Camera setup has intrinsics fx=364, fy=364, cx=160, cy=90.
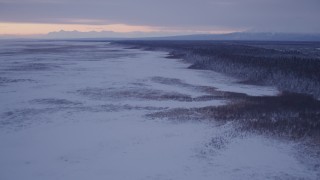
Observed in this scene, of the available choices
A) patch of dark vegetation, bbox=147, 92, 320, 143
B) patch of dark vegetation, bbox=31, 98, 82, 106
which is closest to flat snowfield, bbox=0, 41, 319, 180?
patch of dark vegetation, bbox=31, 98, 82, 106

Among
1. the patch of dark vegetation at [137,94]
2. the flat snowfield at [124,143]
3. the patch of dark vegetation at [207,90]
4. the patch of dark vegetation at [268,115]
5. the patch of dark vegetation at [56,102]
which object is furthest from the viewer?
the patch of dark vegetation at [207,90]

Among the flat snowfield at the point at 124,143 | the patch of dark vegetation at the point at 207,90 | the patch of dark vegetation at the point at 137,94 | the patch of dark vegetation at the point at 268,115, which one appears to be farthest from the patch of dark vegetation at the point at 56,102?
the patch of dark vegetation at the point at 207,90

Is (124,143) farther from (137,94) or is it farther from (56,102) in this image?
(137,94)

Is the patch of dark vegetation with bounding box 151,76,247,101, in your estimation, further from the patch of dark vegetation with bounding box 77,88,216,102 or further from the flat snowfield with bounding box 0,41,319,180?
the flat snowfield with bounding box 0,41,319,180

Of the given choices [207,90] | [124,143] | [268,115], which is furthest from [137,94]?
[124,143]

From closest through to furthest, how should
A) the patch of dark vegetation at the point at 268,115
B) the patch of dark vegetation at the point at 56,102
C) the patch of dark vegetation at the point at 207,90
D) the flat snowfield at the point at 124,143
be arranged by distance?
the flat snowfield at the point at 124,143
the patch of dark vegetation at the point at 268,115
the patch of dark vegetation at the point at 56,102
the patch of dark vegetation at the point at 207,90

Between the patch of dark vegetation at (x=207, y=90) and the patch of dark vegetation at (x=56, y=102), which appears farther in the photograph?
the patch of dark vegetation at (x=207, y=90)

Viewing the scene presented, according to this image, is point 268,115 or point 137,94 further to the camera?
point 137,94

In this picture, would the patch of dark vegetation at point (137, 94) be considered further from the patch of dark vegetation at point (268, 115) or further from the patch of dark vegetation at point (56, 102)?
the patch of dark vegetation at point (268, 115)
